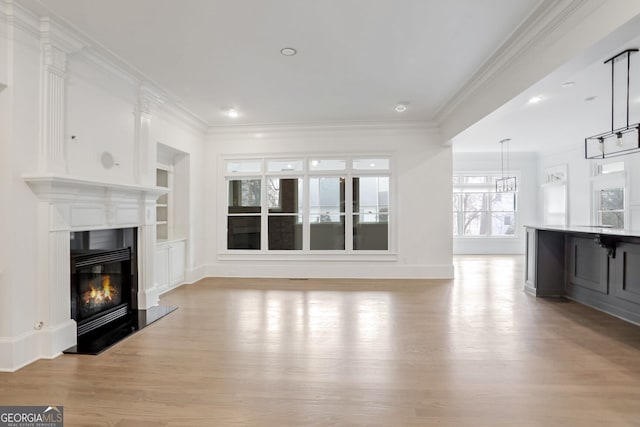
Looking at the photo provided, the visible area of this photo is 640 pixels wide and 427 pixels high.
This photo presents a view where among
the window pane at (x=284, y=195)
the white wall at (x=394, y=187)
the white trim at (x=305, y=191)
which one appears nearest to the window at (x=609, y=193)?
the white wall at (x=394, y=187)

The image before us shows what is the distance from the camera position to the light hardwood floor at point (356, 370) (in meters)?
2.04

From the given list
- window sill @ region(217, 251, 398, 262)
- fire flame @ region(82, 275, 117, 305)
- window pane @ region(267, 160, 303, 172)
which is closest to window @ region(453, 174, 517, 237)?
window sill @ region(217, 251, 398, 262)

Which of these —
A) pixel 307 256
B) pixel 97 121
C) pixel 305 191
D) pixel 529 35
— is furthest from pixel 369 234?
pixel 97 121

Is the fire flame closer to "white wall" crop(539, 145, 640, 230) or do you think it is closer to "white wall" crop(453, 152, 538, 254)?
"white wall" crop(453, 152, 538, 254)

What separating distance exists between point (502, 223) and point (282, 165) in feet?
24.1

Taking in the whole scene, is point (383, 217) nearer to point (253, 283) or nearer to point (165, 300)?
point (253, 283)

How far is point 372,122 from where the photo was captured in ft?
20.0

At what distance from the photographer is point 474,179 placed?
33.1 ft

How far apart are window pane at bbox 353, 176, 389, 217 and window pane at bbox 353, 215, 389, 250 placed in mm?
204

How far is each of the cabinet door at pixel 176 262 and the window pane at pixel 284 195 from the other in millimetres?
1768

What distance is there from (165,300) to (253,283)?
152cm

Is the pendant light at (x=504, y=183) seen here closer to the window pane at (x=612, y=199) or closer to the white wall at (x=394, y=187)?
the window pane at (x=612, y=199)

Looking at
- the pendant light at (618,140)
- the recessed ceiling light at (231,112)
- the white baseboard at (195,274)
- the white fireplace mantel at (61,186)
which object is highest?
the recessed ceiling light at (231,112)

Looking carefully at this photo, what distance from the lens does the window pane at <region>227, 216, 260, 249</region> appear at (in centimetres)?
641
